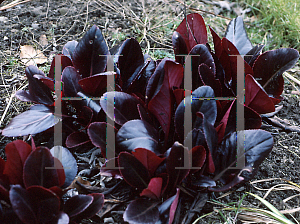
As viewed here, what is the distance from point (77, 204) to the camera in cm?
113

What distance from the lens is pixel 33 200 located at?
1.08 meters

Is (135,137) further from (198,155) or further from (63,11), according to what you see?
(63,11)

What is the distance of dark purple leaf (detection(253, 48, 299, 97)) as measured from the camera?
1419 mm

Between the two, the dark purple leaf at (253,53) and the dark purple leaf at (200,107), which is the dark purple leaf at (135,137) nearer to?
the dark purple leaf at (200,107)

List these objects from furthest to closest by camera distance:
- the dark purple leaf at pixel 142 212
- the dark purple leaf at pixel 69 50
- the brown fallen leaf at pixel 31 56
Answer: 1. the brown fallen leaf at pixel 31 56
2. the dark purple leaf at pixel 69 50
3. the dark purple leaf at pixel 142 212

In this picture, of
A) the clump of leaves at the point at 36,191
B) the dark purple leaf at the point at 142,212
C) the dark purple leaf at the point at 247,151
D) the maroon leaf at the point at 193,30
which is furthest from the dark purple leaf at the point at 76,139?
the maroon leaf at the point at 193,30

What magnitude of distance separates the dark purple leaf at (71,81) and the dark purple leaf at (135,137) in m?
0.38

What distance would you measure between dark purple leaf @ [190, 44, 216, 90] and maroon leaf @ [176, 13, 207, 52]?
0.55ft

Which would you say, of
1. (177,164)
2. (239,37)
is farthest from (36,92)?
(239,37)

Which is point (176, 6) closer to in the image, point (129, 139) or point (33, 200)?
point (129, 139)

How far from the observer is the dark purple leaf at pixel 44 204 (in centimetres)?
106

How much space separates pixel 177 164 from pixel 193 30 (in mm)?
832

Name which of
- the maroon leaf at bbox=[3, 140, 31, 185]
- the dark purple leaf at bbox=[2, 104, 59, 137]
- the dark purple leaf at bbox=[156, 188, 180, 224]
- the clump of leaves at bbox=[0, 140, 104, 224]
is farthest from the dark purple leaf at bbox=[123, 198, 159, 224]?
the dark purple leaf at bbox=[2, 104, 59, 137]

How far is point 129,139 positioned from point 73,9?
1683mm
